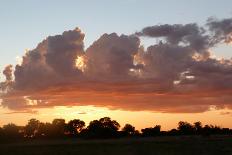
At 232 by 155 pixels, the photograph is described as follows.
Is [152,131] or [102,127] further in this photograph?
[102,127]

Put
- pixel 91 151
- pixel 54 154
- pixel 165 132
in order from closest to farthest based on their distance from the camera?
1. pixel 54 154
2. pixel 91 151
3. pixel 165 132

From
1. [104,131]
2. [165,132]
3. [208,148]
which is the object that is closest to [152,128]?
[165,132]

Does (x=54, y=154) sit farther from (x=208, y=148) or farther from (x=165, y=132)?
(x=165, y=132)

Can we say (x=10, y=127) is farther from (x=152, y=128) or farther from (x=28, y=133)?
(x=152, y=128)

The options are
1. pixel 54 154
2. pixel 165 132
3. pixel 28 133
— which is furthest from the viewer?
pixel 28 133

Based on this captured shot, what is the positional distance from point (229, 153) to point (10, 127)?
13054 cm

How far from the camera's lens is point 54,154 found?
7219 centimetres

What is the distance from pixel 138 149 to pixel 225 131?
357 ft

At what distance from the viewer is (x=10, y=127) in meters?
186

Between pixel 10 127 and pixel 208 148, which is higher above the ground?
pixel 10 127

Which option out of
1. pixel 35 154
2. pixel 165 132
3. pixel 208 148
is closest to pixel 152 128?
pixel 165 132

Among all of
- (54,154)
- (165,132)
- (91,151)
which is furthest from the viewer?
(165,132)

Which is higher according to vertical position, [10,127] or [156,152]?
[10,127]

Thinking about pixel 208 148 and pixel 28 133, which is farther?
pixel 28 133
